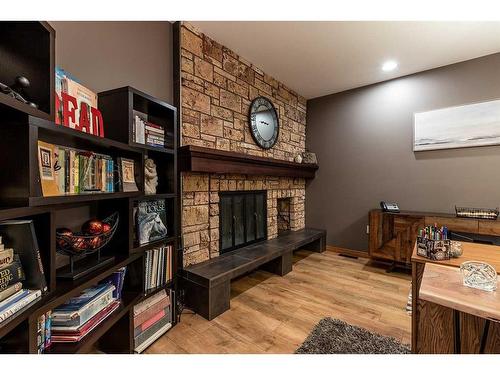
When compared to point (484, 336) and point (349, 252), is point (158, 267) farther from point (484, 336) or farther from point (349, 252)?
point (349, 252)

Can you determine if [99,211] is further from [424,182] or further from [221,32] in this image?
[424,182]

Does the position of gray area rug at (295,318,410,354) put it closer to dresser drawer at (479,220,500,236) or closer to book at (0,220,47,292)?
book at (0,220,47,292)

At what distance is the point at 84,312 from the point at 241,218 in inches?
70.7

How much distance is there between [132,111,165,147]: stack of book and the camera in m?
1.52

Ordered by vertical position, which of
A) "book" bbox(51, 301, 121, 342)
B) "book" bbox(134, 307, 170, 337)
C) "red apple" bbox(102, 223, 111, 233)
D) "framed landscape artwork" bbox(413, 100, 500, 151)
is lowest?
"book" bbox(134, 307, 170, 337)

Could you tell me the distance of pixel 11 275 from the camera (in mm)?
824

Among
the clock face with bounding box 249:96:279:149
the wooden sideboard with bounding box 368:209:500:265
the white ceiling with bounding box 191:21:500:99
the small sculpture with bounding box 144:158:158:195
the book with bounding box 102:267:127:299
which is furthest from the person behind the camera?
the clock face with bounding box 249:96:279:149

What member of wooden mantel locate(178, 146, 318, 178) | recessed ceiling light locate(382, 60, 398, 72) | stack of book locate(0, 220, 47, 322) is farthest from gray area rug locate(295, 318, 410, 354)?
recessed ceiling light locate(382, 60, 398, 72)

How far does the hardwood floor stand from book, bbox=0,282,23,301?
0.97 meters

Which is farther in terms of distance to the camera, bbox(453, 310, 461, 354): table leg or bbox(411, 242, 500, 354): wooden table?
bbox(453, 310, 461, 354): table leg

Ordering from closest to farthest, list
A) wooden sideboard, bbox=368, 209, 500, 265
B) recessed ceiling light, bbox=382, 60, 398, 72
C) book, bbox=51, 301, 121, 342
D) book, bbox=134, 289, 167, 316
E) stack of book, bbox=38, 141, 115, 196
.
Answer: stack of book, bbox=38, 141, 115, 196, book, bbox=51, 301, 121, 342, book, bbox=134, 289, 167, 316, wooden sideboard, bbox=368, 209, 500, 265, recessed ceiling light, bbox=382, 60, 398, 72

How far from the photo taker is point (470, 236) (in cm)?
233

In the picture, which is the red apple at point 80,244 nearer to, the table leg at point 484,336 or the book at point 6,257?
the book at point 6,257
